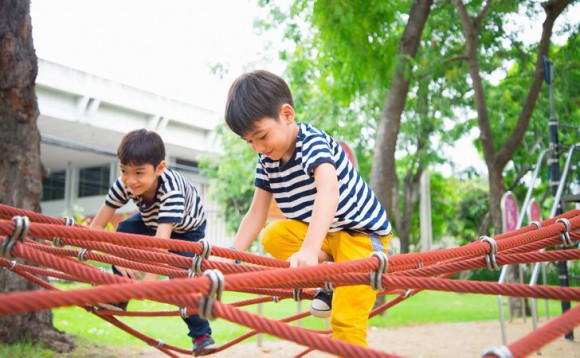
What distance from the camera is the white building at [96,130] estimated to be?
44.0ft

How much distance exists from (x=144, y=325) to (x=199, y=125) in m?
10.8

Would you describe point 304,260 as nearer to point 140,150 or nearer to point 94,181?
point 140,150

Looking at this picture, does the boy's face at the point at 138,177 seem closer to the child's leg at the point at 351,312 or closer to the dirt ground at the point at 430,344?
the child's leg at the point at 351,312

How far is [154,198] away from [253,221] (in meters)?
0.81

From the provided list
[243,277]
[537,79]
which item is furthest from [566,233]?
[537,79]

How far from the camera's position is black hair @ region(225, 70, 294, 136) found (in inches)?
84.5

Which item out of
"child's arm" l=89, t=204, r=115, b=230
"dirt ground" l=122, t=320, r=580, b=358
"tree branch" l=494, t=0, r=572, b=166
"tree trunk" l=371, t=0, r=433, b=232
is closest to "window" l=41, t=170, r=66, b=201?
"tree trunk" l=371, t=0, r=433, b=232

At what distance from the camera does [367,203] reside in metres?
2.46

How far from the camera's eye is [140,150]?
300 cm

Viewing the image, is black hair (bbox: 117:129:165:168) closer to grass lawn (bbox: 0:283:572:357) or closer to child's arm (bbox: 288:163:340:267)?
child's arm (bbox: 288:163:340:267)

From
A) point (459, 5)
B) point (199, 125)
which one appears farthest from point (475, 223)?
point (459, 5)

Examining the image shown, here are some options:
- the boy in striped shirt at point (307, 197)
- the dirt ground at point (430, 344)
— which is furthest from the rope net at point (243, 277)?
the dirt ground at point (430, 344)

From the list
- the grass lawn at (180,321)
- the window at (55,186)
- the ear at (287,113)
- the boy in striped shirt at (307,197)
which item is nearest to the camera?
the boy in striped shirt at (307,197)

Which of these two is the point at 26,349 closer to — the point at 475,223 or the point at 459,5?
the point at 459,5
